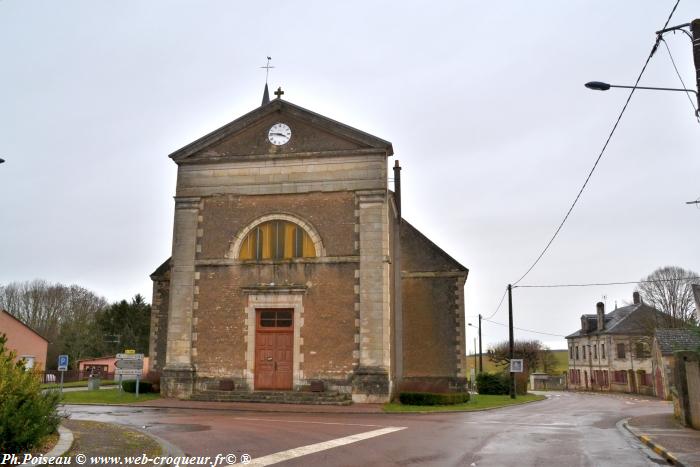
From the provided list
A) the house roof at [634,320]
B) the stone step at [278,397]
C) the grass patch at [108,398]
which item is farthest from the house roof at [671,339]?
the grass patch at [108,398]

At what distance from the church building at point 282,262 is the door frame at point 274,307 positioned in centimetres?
4

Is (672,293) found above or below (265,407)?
above

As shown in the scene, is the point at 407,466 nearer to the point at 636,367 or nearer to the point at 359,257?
the point at 359,257

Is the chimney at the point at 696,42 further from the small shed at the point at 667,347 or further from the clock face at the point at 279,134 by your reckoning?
Answer: the small shed at the point at 667,347

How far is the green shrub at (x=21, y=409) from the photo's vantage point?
800cm

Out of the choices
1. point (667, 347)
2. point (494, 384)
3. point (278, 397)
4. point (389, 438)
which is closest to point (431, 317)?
point (278, 397)

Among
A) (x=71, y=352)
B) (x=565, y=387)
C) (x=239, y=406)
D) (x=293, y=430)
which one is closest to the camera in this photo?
(x=293, y=430)

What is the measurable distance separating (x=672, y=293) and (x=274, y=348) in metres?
40.5

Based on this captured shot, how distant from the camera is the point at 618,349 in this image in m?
58.9

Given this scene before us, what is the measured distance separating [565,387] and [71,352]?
52.5 metres

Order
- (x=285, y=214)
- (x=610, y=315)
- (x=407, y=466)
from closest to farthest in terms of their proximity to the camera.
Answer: (x=407, y=466)
(x=285, y=214)
(x=610, y=315)

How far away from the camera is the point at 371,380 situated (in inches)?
848

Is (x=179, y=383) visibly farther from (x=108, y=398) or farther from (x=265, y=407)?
(x=265, y=407)

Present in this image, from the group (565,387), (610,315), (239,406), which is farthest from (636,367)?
(239,406)
